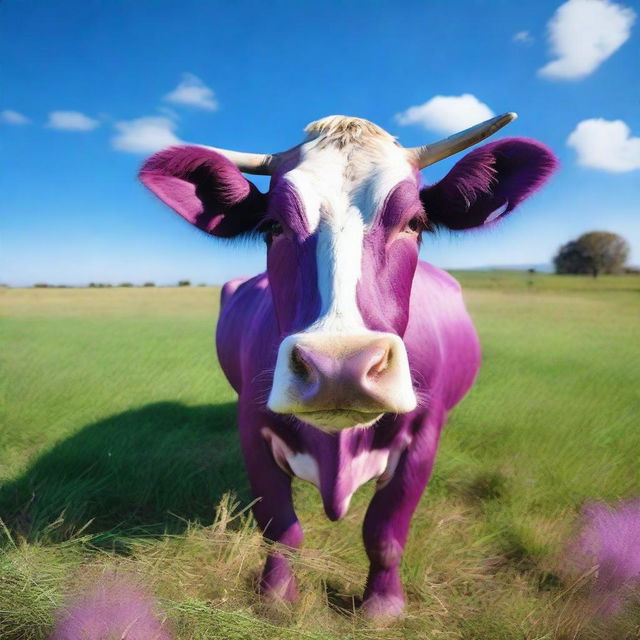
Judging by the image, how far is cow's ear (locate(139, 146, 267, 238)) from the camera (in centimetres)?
245

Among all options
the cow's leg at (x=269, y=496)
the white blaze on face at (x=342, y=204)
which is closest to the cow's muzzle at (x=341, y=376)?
the white blaze on face at (x=342, y=204)

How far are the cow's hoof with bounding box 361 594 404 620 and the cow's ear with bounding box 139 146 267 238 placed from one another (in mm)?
2322

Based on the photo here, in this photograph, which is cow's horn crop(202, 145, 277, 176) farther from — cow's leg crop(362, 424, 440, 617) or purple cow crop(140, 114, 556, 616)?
cow's leg crop(362, 424, 440, 617)

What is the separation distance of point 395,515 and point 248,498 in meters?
1.64

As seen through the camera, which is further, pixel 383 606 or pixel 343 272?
pixel 383 606

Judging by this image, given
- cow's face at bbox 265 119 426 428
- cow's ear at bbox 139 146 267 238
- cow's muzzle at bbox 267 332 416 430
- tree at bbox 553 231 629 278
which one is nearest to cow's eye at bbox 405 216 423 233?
cow's face at bbox 265 119 426 428

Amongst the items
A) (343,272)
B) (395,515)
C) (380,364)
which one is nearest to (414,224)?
(343,272)

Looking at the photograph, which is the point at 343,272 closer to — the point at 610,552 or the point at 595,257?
the point at 610,552

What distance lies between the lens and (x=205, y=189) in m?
2.69

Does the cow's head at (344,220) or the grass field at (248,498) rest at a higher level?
the cow's head at (344,220)

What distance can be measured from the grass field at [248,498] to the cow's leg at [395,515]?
0.20 metres

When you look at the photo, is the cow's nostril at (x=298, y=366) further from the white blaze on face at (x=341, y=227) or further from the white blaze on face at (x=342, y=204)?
the white blaze on face at (x=342, y=204)

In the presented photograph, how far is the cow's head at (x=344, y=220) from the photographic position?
163cm

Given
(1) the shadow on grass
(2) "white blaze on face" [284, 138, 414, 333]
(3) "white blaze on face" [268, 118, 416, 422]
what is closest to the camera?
(3) "white blaze on face" [268, 118, 416, 422]
